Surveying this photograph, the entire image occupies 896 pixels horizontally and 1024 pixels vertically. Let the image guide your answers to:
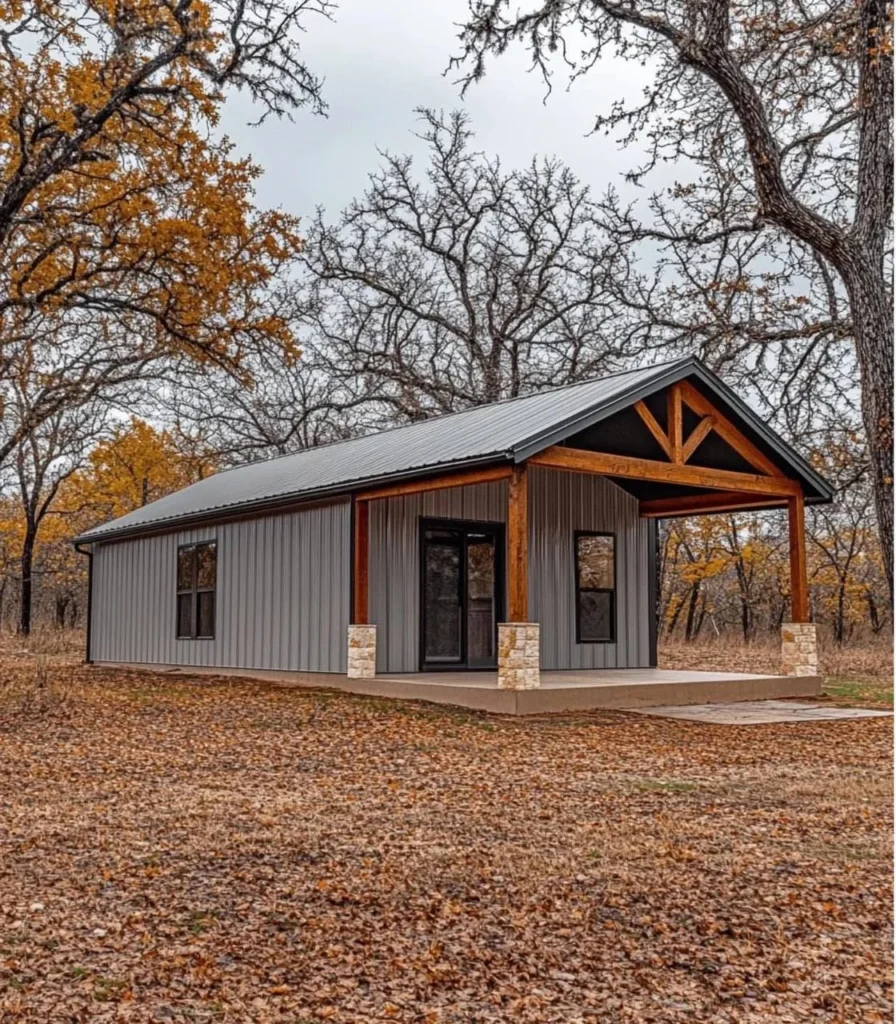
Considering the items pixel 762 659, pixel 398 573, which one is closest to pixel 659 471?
pixel 398 573

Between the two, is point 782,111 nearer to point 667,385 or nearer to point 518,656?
point 667,385

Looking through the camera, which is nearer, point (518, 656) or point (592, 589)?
point (518, 656)

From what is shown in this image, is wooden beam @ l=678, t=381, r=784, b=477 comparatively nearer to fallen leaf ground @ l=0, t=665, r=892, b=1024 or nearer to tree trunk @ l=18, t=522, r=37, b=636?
fallen leaf ground @ l=0, t=665, r=892, b=1024

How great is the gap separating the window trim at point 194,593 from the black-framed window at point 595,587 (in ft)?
17.9

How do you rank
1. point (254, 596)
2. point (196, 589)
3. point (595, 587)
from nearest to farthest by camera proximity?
point (254, 596) < point (595, 587) < point (196, 589)

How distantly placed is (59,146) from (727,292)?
7542 millimetres

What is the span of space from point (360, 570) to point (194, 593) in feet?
16.0

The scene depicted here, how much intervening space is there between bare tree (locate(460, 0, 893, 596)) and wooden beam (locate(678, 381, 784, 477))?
1893mm

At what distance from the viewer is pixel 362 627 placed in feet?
41.7

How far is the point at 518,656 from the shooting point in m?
A: 10.8

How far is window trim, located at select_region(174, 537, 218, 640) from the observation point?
1596 cm

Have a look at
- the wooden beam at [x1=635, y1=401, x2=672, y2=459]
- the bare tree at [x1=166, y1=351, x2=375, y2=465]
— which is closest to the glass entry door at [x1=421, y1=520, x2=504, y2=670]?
the wooden beam at [x1=635, y1=401, x2=672, y2=459]

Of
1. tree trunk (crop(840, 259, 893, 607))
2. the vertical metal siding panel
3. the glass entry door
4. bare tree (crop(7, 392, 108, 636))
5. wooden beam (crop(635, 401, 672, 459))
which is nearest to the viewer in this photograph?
tree trunk (crop(840, 259, 893, 607))

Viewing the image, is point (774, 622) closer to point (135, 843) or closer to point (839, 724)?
point (839, 724)
